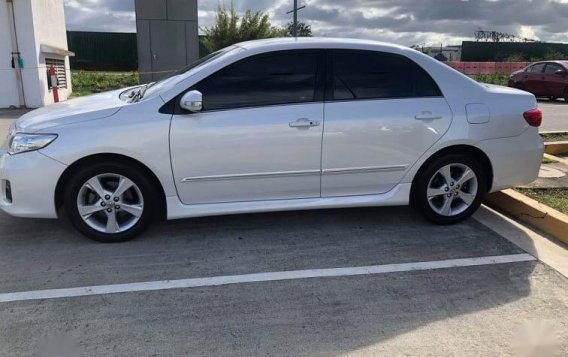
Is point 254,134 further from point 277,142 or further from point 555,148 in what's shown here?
point 555,148

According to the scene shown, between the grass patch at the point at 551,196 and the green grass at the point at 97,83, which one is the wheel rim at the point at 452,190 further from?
the green grass at the point at 97,83

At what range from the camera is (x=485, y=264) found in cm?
413

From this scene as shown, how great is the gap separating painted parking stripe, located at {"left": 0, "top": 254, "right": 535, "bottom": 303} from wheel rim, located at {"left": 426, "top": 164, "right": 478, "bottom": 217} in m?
0.73

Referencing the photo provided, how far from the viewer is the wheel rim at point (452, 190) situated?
481 centimetres

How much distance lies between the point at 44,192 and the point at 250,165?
167cm

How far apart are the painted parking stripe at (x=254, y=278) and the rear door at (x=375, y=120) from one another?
88 cm

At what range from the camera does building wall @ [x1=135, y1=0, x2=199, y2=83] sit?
1880 cm

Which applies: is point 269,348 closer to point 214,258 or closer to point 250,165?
point 214,258

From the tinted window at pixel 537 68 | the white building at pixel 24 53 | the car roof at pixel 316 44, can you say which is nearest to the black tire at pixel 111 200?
the car roof at pixel 316 44

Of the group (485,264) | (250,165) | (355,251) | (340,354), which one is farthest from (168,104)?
(485,264)

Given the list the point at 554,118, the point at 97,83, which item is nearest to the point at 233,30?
the point at 97,83

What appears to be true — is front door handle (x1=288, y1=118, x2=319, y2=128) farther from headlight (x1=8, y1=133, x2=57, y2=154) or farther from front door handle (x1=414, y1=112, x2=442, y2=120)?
headlight (x1=8, y1=133, x2=57, y2=154)

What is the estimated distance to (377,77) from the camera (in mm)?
4645

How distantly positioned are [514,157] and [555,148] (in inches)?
141
